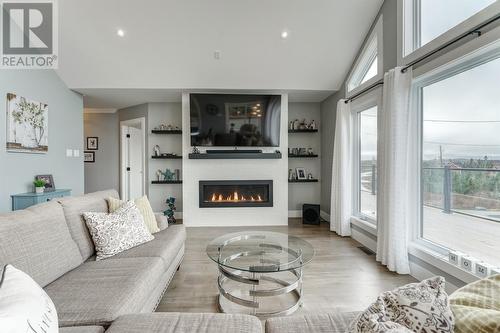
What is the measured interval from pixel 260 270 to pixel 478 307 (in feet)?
4.15

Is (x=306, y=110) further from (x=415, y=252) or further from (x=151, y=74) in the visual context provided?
(x=415, y=252)

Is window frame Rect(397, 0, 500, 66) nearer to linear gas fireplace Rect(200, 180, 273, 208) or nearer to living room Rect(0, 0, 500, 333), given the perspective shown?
living room Rect(0, 0, 500, 333)

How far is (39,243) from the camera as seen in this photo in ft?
5.08

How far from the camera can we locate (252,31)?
367 cm

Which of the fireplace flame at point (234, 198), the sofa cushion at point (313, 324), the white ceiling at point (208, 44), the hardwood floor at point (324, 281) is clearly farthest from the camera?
the fireplace flame at point (234, 198)

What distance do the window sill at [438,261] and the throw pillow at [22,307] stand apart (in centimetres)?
271

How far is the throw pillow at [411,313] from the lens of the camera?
2.45ft

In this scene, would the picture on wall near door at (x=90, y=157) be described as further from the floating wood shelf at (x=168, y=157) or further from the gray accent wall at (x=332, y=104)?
the gray accent wall at (x=332, y=104)

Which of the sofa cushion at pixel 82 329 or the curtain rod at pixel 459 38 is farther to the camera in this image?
the curtain rod at pixel 459 38

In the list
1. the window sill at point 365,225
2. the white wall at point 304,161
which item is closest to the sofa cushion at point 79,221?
the window sill at point 365,225

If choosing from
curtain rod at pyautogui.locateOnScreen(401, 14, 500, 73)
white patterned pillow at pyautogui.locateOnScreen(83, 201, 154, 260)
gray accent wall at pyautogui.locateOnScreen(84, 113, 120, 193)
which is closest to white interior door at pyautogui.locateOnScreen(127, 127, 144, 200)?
gray accent wall at pyautogui.locateOnScreen(84, 113, 120, 193)

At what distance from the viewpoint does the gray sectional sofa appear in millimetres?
1160

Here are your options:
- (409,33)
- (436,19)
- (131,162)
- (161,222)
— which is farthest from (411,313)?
(131,162)

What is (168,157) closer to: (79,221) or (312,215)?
(312,215)
